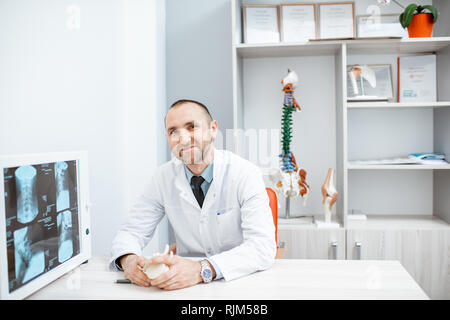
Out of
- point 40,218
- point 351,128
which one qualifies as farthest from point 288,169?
point 40,218

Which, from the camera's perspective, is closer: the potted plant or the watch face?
the watch face

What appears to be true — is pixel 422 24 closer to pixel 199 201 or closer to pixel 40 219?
pixel 199 201

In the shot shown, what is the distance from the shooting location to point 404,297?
1.08 metres

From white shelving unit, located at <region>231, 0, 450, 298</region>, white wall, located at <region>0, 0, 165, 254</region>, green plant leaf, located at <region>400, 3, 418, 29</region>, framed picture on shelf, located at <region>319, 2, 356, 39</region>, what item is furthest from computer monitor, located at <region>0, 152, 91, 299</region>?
green plant leaf, located at <region>400, 3, 418, 29</region>

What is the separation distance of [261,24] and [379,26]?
2.60 feet

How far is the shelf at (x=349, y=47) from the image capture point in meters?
2.34

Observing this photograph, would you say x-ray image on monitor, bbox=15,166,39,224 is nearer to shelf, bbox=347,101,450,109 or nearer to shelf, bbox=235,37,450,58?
shelf, bbox=235,37,450,58

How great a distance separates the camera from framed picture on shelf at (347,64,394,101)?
2494 millimetres

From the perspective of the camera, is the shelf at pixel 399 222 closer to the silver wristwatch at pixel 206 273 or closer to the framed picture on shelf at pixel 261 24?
the framed picture on shelf at pixel 261 24

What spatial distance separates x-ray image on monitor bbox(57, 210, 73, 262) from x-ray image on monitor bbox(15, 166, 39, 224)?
14 cm

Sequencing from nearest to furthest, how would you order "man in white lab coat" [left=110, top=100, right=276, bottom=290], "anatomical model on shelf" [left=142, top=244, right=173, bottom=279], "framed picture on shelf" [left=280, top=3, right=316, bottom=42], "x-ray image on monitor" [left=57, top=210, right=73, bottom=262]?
"anatomical model on shelf" [left=142, top=244, right=173, bottom=279], "x-ray image on monitor" [left=57, top=210, right=73, bottom=262], "man in white lab coat" [left=110, top=100, right=276, bottom=290], "framed picture on shelf" [left=280, top=3, right=316, bottom=42]

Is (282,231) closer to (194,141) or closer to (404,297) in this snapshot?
(194,141)

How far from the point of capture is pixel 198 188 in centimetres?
159
